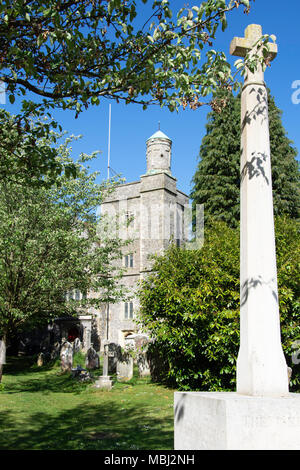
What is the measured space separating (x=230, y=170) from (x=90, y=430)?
20.3 metres

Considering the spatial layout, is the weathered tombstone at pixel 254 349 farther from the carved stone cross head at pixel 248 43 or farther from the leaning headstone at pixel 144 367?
the leaning headstone at pixel 144 367

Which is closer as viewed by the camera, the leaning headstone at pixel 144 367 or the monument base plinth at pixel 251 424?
the monument base plinth at pixel 251 424

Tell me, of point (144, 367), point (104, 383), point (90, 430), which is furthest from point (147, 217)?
point (90, 430)

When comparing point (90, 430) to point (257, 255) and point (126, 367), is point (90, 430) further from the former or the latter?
point (126, 367)

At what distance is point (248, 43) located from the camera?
5168 millimetres

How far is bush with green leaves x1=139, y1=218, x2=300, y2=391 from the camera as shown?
1180cm

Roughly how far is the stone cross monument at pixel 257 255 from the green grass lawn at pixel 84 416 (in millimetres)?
3423

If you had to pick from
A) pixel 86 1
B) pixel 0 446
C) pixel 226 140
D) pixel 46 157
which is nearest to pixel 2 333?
pixel 0 446

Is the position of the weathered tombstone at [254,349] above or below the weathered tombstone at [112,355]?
above

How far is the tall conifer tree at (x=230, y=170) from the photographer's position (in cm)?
2433

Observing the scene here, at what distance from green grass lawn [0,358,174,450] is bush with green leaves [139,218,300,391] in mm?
1479

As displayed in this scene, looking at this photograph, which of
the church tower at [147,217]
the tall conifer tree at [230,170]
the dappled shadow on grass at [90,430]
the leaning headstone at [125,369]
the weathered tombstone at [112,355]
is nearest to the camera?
the dappled shadow on grass at [90,430]

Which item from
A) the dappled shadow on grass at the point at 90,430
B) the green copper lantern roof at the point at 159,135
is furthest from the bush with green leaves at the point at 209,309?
the green copper lantern roof at the point at 159,135
